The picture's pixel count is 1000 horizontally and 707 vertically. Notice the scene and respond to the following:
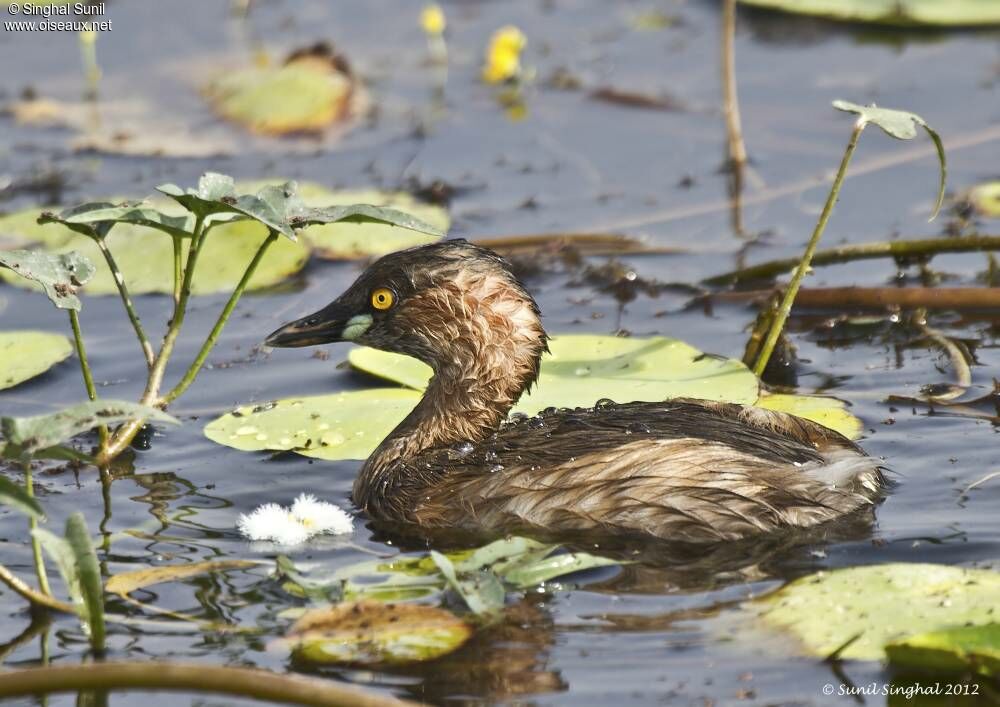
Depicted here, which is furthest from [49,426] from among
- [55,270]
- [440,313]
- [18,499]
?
[440,313]

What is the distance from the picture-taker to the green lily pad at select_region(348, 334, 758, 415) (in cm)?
713

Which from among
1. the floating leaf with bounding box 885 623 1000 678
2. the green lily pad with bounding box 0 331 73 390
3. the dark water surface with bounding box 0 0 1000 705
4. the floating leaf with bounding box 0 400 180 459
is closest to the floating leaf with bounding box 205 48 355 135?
the dark water surface with bounding box 0 0 1000 705

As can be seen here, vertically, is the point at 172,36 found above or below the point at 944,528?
above

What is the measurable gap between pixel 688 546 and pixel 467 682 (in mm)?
1232

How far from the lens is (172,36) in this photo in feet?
43.5

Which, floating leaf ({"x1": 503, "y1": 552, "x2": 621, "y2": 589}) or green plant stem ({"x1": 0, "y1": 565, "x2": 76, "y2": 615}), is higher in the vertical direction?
floating leaf ({"x1": 503, "y1": 552, "x2": 621, "y2": 589})

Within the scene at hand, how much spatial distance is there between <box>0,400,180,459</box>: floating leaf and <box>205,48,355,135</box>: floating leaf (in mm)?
→ 6675

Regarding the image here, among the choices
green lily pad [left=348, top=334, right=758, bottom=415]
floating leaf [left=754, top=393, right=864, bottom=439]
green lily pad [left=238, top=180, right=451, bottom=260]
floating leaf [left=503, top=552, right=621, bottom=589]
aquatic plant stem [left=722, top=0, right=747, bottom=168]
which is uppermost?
aquatic plant stem [left=722, top=0, right=747, bottom=168]

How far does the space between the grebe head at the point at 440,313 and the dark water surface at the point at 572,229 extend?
57 centimetres

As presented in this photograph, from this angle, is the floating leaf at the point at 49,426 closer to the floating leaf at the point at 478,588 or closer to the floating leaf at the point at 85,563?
the floating leaf at the point at 85,563

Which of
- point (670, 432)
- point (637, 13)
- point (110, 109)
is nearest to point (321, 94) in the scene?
point (110, 109)

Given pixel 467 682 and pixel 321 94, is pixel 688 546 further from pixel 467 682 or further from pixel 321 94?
pixel 321 94

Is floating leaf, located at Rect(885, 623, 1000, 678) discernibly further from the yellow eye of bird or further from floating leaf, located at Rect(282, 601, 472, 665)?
the yellow eye of bird

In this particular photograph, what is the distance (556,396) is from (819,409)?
1.09 metres
